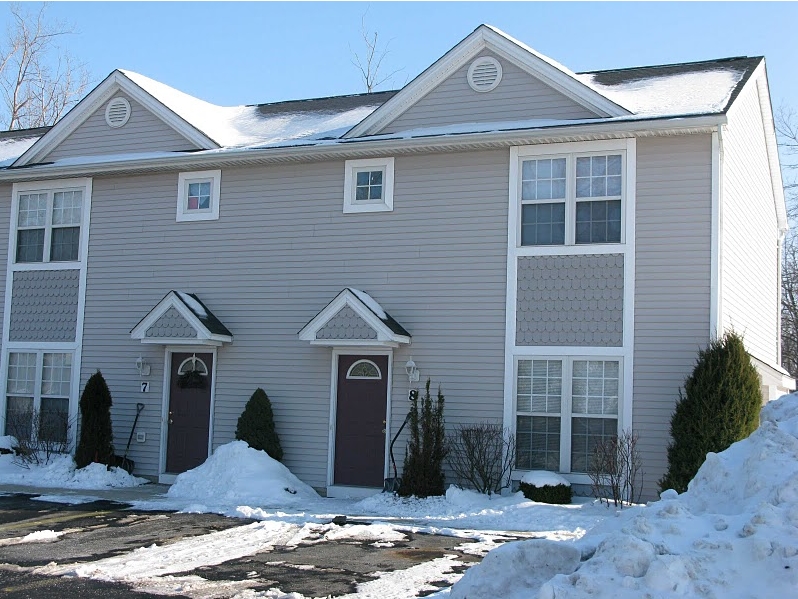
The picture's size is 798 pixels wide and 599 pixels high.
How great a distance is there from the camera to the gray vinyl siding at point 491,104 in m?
14.1

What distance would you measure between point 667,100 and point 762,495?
29.9 feet

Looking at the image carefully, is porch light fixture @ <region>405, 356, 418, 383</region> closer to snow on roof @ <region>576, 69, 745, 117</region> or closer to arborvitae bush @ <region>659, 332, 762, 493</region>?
arborvitae bush @ <region>659, 332, 762, 493</region>

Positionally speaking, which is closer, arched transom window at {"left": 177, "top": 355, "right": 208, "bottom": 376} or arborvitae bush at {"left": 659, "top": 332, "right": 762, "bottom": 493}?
arborvitae bush at {"left": 659, "top": 332, "right": 762, "bottom": 493}

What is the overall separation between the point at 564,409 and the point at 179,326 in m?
6.49

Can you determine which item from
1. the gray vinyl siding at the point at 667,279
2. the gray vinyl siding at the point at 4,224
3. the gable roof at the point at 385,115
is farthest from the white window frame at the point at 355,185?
the gray vinyl siding at the point at 4,224

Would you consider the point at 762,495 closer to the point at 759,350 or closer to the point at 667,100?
the point at 667,100

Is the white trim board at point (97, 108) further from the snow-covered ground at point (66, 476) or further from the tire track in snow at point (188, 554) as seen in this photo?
the tire track in snow at point (188, 554)

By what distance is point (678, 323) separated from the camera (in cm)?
1284

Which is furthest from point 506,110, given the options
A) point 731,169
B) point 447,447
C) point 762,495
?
point 762,495

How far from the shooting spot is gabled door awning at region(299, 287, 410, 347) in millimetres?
13922

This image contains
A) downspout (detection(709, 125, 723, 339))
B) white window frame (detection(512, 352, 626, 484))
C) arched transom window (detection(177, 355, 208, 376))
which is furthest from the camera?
arched transom window (detection(177, 355, 208, 376))

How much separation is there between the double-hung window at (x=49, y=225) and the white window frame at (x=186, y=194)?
88.0 inches

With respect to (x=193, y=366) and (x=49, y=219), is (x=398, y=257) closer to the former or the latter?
(x=193, y=366)

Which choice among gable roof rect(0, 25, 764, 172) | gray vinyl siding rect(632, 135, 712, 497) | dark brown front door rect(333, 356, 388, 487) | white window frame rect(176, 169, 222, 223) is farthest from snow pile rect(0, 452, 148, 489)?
gray vinyl siding rect(632, 135, 712, 497)
